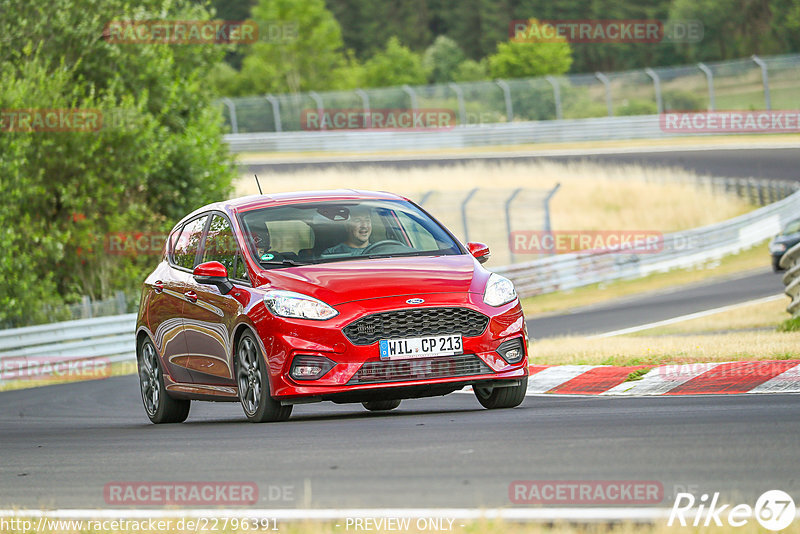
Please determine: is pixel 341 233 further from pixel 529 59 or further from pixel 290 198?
pixel 529 59

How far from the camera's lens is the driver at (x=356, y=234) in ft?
31.8

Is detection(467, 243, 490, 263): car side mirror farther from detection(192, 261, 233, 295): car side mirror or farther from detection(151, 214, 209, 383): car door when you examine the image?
detection(151, 214, 209, 383): car door

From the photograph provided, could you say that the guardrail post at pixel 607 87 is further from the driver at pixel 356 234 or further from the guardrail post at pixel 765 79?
the driver at pixel 356 234

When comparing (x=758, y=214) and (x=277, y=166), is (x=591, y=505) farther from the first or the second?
(x=277, y=166)

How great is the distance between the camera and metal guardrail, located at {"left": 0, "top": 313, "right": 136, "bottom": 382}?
2103cm

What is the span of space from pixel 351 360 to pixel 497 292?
47.3 inches

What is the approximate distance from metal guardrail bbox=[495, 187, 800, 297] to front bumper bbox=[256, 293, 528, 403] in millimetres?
19497

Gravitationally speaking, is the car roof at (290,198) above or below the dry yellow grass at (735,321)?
above

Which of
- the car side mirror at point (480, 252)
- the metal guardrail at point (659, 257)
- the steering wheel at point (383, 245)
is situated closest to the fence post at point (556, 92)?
the metal guardrail at point (659, 257)

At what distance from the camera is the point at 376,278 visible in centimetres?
896

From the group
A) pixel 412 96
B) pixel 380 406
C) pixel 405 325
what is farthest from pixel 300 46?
pixel 405 325

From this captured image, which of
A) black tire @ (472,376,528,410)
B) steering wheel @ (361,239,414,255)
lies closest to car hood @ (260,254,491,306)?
steering wheel @ (361,239,414,255)

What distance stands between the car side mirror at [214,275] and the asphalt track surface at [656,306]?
12966 millimetres

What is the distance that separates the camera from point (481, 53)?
113 meters
